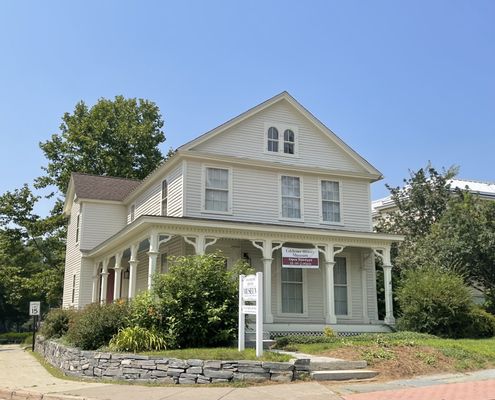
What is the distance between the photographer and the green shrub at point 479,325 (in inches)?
727

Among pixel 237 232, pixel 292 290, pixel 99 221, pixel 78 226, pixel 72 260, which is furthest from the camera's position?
pixel 72 260

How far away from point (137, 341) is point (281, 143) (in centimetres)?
1156

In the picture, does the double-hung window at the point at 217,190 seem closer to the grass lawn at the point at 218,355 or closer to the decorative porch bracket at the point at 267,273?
the decorative porch bracket at the point at 267,273

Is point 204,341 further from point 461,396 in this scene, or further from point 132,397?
point 461,396

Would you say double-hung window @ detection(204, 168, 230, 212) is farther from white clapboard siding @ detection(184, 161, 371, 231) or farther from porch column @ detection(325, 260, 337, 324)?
porch column @ detection(325, 260, 337, 324)

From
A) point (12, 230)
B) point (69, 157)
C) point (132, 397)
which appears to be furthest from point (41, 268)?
point (132, 397)

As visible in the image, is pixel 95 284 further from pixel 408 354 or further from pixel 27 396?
pixel 408 354

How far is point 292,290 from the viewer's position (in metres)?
20.6

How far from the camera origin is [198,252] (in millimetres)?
17547

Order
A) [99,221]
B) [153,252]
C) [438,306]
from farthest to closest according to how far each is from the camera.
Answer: [99,221]
[438,306]
[153,252]

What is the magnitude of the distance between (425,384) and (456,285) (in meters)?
8.87

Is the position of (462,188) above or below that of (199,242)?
above

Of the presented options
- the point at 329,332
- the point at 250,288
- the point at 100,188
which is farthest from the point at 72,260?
the point at 250,288

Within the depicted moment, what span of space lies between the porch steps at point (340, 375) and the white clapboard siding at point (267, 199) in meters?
9.47
